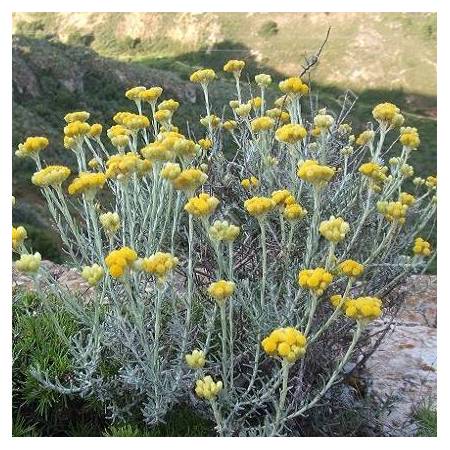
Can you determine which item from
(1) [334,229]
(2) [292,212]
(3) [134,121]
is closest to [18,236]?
(3) [134,121]

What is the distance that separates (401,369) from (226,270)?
1.52 m

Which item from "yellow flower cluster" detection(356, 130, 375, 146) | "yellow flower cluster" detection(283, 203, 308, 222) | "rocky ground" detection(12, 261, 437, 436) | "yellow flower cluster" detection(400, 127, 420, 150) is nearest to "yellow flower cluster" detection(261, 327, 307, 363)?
"yellow flower cluster" detection(283, 203, 308, 222)

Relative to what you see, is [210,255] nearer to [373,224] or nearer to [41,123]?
[373,224]

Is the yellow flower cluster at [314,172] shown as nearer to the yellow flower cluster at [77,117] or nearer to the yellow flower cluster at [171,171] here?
the yellow flower cluster at [171,171]

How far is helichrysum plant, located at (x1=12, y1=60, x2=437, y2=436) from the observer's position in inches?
68.2

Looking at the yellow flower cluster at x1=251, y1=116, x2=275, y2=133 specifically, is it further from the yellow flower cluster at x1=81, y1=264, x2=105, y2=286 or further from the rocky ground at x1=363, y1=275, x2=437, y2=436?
the rocky ground at x1=363, y1=275, x2=437, y2=436


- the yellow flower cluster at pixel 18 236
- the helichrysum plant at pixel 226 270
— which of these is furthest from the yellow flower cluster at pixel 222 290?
the yellow flower cluster at pixel 18 236

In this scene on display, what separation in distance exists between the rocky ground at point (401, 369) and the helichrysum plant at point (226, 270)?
36 centimetres

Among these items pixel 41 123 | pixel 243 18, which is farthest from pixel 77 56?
pixel 243 18

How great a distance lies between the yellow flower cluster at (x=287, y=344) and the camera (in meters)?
1.48

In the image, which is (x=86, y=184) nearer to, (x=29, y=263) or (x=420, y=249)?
(x=29, y=263)

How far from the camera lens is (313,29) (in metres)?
29.2

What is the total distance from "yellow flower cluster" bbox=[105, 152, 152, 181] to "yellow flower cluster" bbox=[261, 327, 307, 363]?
72cm

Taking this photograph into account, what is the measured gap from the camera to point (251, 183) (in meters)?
2.48
